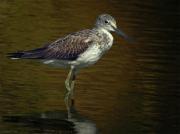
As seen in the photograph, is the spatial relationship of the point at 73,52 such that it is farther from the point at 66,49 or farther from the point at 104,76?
the point at 104,76

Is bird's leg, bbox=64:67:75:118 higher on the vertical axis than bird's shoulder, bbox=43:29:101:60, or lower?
lower

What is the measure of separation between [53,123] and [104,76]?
3.85 m

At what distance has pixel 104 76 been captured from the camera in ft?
61.0

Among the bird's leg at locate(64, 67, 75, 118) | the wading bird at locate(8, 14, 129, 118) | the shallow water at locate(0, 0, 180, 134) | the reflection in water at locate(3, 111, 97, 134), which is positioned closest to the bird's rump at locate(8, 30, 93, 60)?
the wading bird at locate(8, 14, 129, 118)

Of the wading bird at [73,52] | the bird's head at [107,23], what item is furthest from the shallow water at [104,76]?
the bird's head at [107,23]

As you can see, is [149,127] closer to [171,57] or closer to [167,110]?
[167,110]

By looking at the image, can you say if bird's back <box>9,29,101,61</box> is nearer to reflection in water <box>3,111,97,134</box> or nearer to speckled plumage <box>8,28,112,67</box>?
speckled plumage <box>8,28,112,67</box>

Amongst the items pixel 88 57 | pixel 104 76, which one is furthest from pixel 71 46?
pixel 104 76

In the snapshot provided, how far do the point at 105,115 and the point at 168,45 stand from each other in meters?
7.32

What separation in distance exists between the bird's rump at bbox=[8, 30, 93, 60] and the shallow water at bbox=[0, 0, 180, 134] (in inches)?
24.9

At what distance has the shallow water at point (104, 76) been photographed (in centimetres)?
1544

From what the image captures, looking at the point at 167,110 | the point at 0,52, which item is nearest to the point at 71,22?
the point at 0,52

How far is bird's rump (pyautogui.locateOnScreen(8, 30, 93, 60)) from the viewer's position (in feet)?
55.8

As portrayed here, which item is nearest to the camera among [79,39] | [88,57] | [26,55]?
[26,55]
